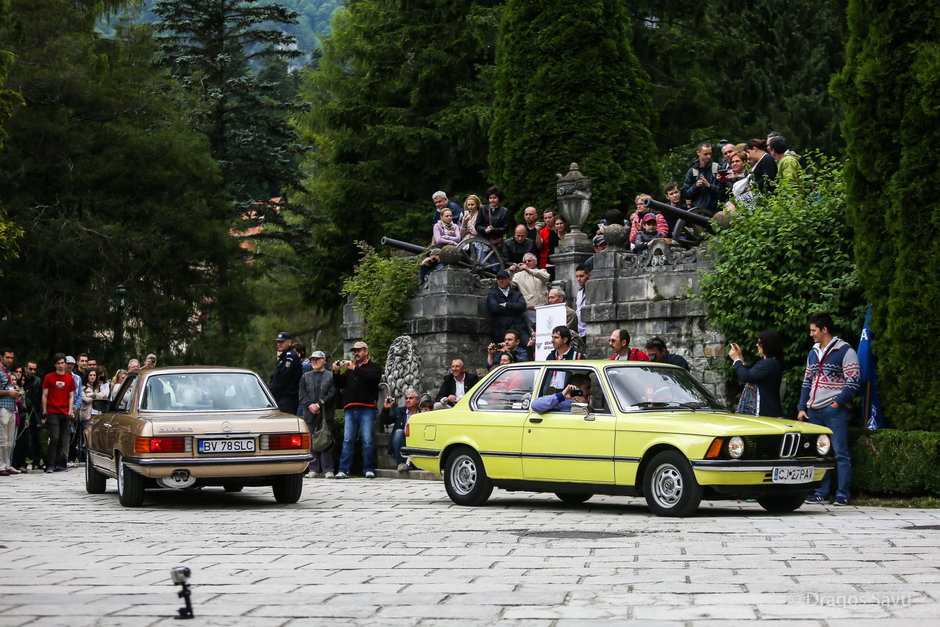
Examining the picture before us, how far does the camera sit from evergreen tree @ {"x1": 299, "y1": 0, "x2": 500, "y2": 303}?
37.2m

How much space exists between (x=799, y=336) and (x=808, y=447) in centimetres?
425

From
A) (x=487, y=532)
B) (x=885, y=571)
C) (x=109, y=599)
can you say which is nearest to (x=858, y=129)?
(x=487, y=532)

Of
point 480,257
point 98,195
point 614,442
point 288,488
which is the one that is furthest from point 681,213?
point 98,195

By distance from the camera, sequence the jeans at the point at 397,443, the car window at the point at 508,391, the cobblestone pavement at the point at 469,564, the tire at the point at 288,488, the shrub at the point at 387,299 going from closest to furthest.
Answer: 1. the cobblestone pavement at the point at 469,564
2. the car window at the point at 508,391
3. the tire at the point at 288,488
4. the jeans at the point at 397,443
5. the shrub at the point at 387,299

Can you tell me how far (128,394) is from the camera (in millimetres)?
16484

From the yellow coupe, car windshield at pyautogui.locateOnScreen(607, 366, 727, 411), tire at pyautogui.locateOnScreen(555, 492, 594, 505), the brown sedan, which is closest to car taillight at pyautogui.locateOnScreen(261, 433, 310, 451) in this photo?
the brown sedan

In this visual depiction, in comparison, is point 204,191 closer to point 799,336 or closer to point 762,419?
point 799,336

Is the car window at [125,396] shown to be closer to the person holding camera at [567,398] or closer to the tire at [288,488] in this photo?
the tire at [288,488]

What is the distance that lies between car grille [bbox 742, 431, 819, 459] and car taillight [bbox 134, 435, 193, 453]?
5838 millimetres

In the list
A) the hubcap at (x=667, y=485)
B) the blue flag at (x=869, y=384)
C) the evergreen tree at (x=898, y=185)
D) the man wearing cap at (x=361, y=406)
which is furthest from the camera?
the man wearing cap at (x=361, y=406)

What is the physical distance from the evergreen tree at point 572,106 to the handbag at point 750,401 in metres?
13.6

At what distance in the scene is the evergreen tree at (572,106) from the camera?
2967 cm

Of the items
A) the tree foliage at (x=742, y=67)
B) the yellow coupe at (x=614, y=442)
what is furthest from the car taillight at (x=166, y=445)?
the tree foliage at (x=742, y=67)

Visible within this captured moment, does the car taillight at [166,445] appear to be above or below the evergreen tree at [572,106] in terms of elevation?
below
